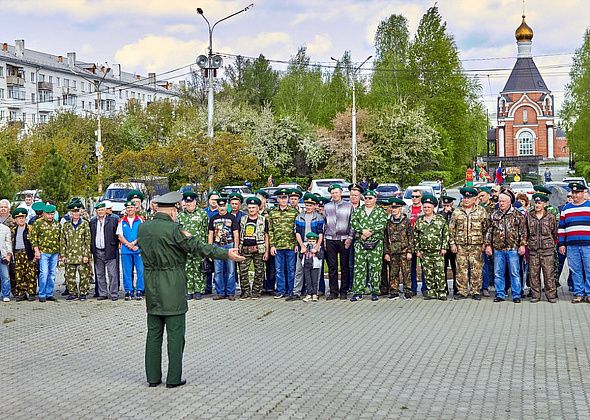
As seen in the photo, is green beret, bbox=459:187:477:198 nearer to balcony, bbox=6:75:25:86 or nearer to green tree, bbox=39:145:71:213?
green tree, bbox=39:145:71:213

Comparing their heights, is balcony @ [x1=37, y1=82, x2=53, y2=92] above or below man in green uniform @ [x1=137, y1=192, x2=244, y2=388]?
above

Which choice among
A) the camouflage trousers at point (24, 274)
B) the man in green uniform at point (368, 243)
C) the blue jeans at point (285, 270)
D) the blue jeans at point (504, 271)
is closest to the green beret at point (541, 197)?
the blue jeans at point (504, 271)

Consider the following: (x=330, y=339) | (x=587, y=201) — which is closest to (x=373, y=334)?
(x=330, y=339)

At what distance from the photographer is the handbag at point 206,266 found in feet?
46.2

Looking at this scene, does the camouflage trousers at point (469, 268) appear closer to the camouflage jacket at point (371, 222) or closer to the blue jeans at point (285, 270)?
the camouflage jacket at point (371, 222)

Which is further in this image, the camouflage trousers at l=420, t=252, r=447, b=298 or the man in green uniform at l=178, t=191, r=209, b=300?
the man in green uniform at l=178, t=191, r=209, b=300

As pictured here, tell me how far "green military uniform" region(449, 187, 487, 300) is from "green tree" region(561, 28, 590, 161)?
54513 millimetres

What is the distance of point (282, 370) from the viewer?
28.2 feet

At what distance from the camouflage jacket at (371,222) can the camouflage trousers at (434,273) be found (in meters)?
0.85

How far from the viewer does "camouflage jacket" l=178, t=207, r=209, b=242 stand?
13859 millimetres

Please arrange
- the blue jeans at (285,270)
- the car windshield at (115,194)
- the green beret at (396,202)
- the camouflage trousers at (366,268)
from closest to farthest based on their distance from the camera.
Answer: the camouflage trousers at (366,268) < the green beret at (396,202) < the blue jeans at (285,270) < the car windshield at (115,194)

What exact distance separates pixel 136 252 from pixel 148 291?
6216 mm

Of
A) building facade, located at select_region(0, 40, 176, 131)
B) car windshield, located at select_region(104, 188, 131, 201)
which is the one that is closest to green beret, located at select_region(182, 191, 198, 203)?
car windshield, located at select_region(104, 188, 131, 201)

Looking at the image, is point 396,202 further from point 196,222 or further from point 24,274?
point 24,274
